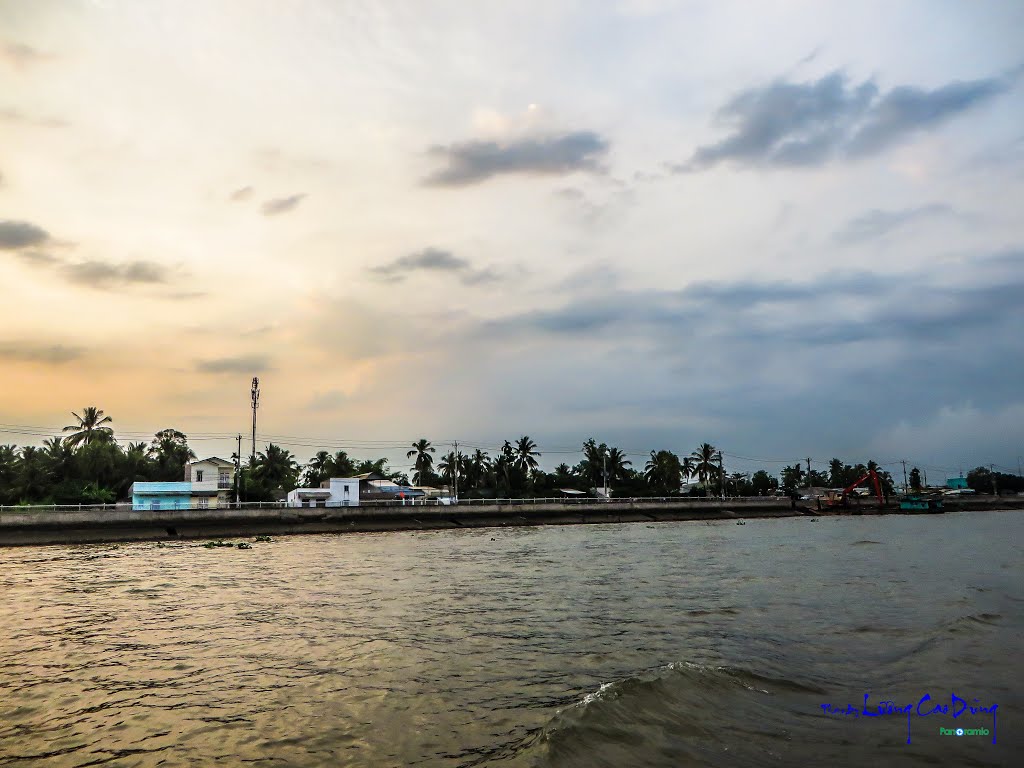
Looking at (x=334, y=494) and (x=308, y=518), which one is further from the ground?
(x=334, y=494)

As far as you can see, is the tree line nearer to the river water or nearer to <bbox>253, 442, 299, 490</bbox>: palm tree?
<bbox>253, 442, 299, 490</bbox>: palm tree

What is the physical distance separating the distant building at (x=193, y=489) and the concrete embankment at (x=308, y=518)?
1390 centimetres

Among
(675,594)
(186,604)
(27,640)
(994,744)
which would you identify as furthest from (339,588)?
(994,744)

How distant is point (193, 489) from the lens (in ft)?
251

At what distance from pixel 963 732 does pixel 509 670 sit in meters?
6.57

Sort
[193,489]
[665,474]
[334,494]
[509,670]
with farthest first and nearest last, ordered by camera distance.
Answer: [665,474] < [334,494] < [193,489] < [509,670]

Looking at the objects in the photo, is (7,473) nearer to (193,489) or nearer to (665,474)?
(193,489)

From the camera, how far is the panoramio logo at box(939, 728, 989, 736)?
7902mm

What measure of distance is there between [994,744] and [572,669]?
598 cm

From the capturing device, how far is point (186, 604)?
18.8 m

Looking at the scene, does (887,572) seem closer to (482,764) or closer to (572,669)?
(572,669)

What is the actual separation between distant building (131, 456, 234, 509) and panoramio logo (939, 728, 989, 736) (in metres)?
72.6

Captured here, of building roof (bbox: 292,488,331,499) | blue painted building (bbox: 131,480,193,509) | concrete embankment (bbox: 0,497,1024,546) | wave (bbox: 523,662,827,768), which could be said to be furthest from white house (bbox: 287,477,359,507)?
wave (bbox: 523,662,827,768)

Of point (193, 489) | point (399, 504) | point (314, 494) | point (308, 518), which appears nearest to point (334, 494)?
point (314, 494)
